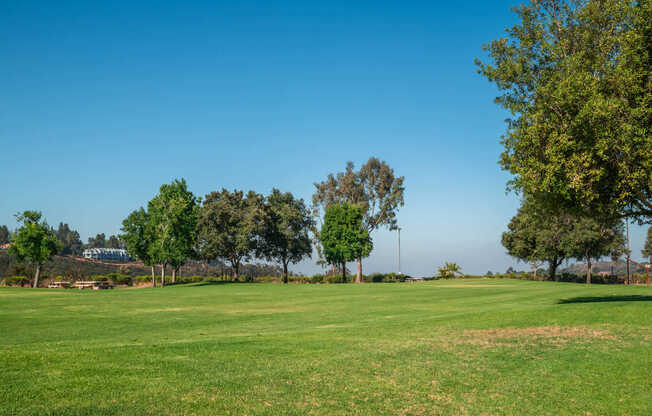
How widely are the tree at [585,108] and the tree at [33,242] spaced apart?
2170 inches

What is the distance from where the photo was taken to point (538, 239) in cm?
6506

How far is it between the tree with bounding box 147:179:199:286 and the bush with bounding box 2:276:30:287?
16851mm

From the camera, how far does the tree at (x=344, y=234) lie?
69.7m

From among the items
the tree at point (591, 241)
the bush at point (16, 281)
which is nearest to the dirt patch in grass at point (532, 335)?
the tree at point (591, 241)

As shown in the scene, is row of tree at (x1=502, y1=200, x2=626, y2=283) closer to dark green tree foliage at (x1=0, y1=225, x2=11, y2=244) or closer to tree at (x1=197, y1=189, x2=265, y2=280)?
tree at (x1=197, y1=189, x2=265, y2=280)

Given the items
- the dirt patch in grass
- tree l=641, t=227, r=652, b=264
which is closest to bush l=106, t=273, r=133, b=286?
the dirt patch in grass

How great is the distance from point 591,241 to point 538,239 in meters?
6.68

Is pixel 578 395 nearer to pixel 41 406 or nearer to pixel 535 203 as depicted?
pixel 41 406

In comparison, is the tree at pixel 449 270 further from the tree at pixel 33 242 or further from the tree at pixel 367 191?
the tree at pixel 33 242

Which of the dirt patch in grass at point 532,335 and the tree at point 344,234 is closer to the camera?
the dirt patch in grass at point 532,335

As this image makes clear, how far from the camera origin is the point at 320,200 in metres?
77.8

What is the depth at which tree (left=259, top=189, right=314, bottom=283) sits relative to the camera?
73938 millimetres

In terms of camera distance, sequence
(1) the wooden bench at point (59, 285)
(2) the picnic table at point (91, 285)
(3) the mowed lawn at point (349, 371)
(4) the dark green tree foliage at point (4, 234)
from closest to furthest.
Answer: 1. (3) the mowed lawn at point (349, 371)
2. (2) the picnic table at point (91, 285)
3. (1) the wooden bench at point (59, 285)
4. (4) the dark green tree foliage at point (4, 234)

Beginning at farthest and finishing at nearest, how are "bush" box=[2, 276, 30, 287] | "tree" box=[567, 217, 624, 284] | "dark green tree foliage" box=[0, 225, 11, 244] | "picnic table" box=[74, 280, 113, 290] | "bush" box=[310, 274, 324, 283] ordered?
"dark green tree foliage" box=[0, 225, 11, 244] < "bush" box=[310, 274, 324, 283] < "tree" box=[567, 217, 624, 284] < "bush" box=[2, 276, 30, 287] < "picnic table" box=[74, 280, 113, 290]
